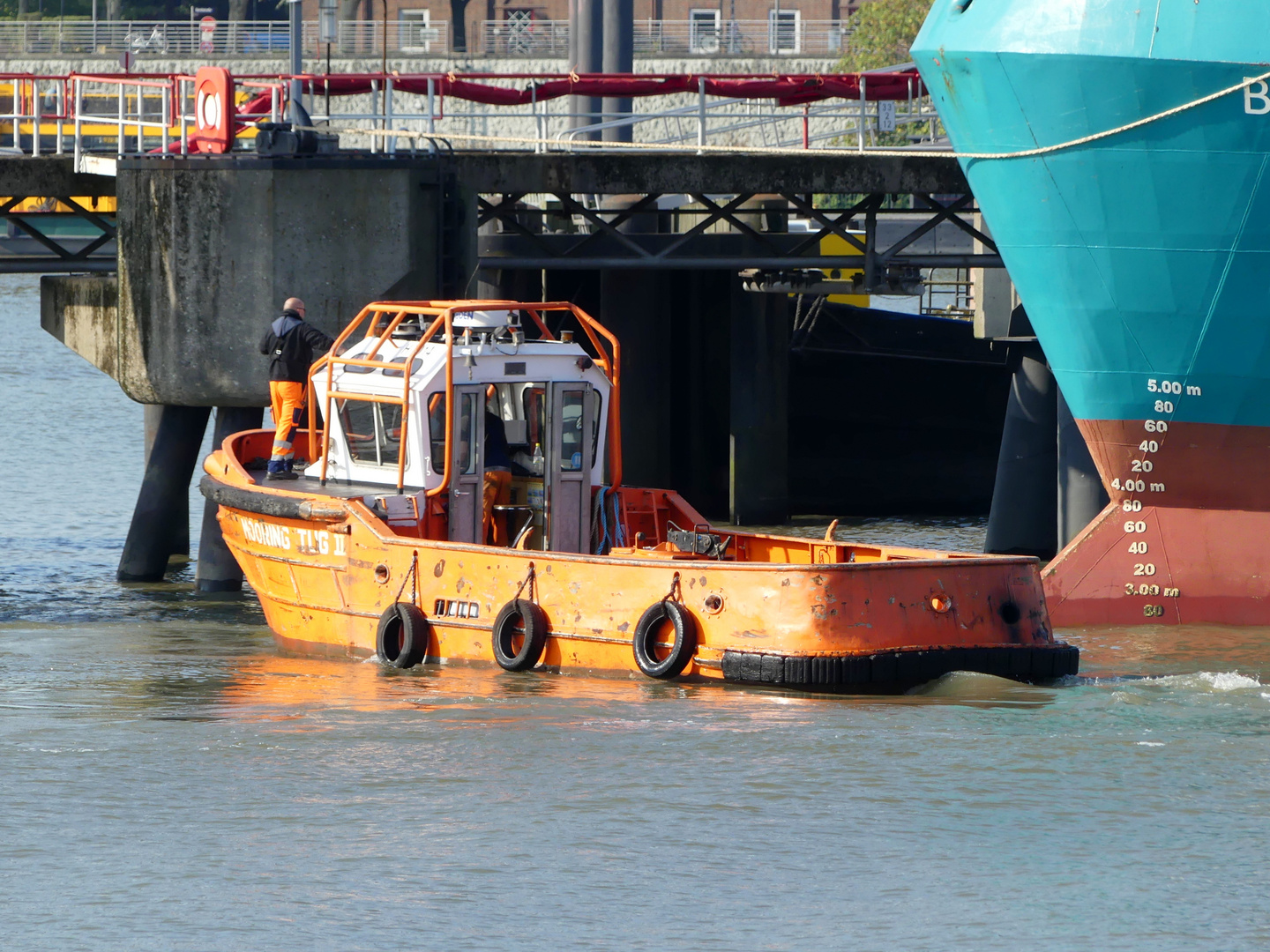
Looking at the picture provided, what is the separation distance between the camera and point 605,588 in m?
13.5

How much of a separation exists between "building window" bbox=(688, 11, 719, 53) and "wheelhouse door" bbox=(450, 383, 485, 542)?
57.8 meters

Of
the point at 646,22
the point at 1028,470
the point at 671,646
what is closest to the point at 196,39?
the point at 646,22

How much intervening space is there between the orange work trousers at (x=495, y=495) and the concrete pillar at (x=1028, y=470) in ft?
27.3

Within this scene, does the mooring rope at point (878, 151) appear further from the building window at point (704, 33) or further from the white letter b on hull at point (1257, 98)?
the building window at point (704, 33)

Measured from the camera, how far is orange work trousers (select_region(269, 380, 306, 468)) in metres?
16.2

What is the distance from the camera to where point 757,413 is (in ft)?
81.5

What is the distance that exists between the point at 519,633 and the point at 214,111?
7868 mm

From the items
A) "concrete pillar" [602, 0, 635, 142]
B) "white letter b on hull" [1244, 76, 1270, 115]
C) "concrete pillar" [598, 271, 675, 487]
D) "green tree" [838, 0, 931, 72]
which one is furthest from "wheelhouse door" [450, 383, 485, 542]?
"green tree" [838, 0, 931, 72]

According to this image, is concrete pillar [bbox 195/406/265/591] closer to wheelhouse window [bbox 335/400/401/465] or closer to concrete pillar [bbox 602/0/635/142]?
wheelhouse window [bbox 335/400/401/465]

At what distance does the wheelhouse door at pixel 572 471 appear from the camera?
15086 millimetres

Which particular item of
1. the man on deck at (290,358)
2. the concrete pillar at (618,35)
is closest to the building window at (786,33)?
the concrete pillar at (618,35)

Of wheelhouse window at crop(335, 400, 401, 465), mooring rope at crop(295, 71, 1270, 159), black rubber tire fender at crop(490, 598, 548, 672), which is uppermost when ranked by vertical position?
mooring rope at crop(295, 71, 1270, 159)

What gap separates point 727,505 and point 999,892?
53.9 ft

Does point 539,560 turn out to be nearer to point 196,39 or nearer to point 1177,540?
point 1177,540
